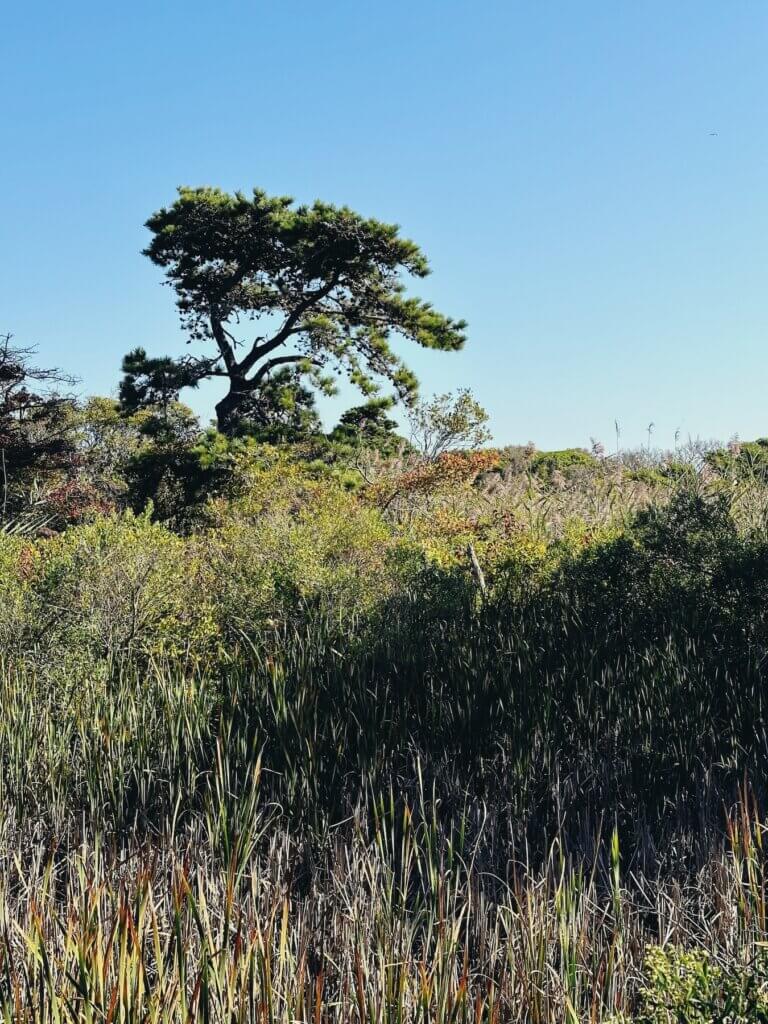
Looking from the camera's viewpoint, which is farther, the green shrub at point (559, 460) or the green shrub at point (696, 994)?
the green shrub at point (559, 460)

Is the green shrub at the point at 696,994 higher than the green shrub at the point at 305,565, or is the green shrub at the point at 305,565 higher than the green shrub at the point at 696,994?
the green shrub at the point at 305,565

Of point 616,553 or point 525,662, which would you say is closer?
point 525,662

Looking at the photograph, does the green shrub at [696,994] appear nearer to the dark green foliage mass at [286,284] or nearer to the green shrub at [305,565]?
the green shrub at [305,565]

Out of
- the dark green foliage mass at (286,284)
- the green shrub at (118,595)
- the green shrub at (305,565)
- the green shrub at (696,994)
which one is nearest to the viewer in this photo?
the green shrub at (696,994)

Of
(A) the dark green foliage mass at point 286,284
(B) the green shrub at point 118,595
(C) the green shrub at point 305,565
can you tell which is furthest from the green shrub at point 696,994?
(A) the dark green foliage mass at point 286,284

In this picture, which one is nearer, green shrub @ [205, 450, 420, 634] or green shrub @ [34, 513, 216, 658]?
green shrub @ [34, 513, 216, 658]

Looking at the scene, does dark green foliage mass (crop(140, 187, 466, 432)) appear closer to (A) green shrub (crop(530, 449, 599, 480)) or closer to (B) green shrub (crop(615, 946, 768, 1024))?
(A) green shrub (crop(530, 449, 599, 480))

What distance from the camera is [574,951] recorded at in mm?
2291

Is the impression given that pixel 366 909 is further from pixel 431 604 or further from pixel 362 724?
pixel 431 604

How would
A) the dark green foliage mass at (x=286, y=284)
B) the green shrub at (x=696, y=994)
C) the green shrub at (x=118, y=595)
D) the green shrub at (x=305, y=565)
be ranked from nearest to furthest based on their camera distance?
Answer: the green shrub at (x=696, y=994), the green shrub at (x=118, y=595), the green shrub at (x=305, y=565), the dark green foliage mass at (x=286, y=284)

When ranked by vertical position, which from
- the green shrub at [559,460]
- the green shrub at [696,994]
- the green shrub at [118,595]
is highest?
the green shrub at [559,460]

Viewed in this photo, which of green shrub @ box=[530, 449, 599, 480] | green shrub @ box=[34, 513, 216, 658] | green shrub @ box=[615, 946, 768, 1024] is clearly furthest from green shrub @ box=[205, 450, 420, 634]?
green shrub @ box=[530, 449, 599, 480]

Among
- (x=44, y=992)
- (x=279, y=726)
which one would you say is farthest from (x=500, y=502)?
(x=44, y=992)

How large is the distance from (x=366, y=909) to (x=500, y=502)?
919cm
